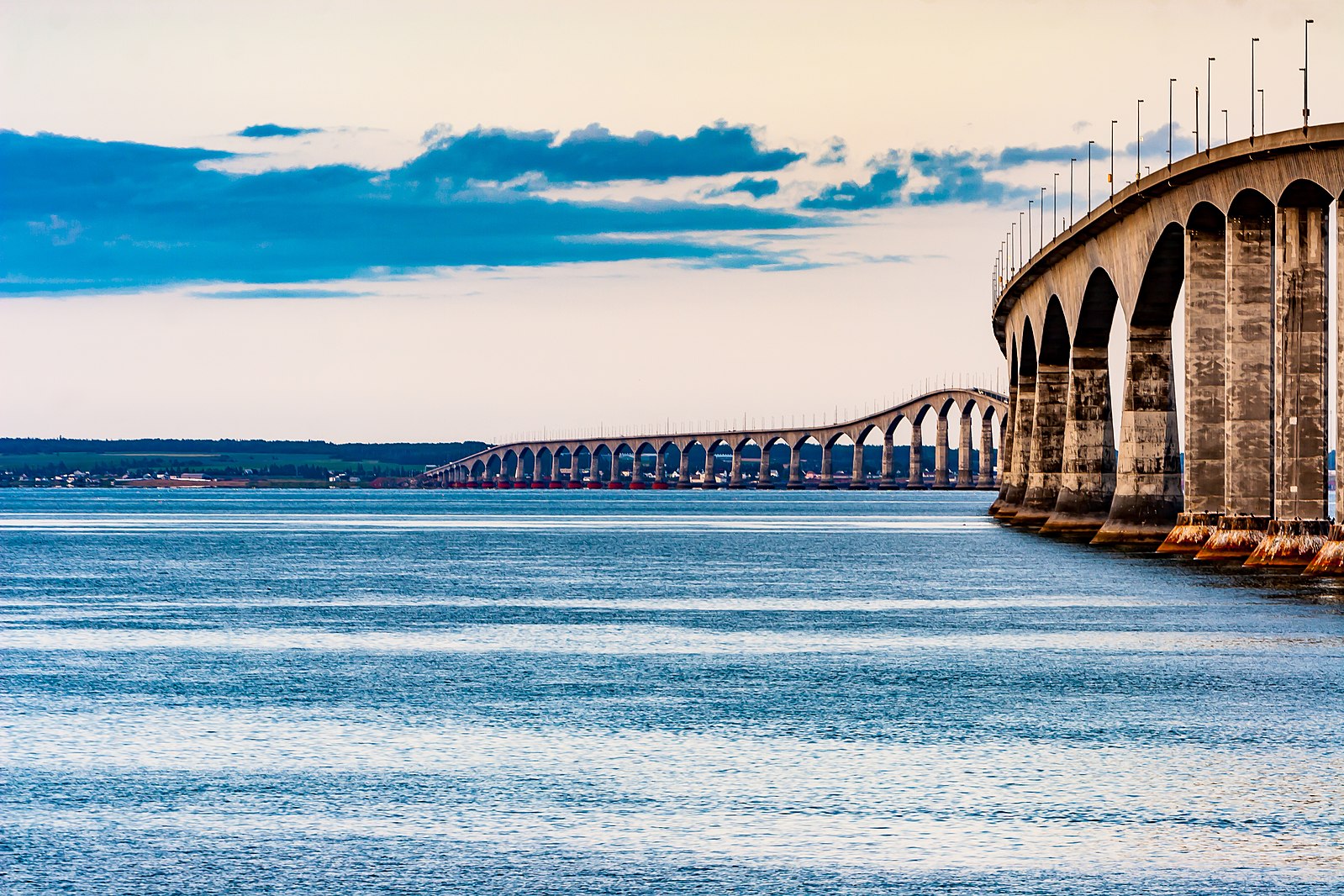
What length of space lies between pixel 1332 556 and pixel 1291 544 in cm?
420

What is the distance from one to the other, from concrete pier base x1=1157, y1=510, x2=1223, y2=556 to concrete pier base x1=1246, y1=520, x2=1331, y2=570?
806 centimetres

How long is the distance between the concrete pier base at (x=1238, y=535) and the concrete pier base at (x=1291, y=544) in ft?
7.85

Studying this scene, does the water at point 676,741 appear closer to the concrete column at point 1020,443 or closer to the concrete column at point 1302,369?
the concrete column at point 1302,369

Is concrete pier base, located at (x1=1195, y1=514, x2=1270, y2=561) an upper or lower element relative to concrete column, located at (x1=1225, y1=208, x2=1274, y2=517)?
lower

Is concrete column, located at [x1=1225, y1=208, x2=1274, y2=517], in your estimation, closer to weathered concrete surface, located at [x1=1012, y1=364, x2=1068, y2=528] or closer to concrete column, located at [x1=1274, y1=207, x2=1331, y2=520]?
concrete column, located at [x1=1274, y1=207, x2=1331, y2=520]

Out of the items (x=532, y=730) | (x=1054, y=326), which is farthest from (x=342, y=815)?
(x=1054, y=326)

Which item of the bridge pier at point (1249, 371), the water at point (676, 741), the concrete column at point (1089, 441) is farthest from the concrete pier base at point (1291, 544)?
the concrete column at point (1089, 441)

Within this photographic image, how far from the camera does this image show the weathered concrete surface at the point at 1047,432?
109312 millimetres

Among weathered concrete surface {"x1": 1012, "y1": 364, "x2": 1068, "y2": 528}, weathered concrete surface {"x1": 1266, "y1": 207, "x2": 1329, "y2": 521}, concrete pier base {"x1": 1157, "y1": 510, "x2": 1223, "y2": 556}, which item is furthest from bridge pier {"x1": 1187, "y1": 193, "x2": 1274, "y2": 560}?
weathered concrete surface {"x1": 1012, "y1": 364, "x2": 1068, "y2": 528}

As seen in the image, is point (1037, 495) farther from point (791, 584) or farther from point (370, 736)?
point (370, 736)

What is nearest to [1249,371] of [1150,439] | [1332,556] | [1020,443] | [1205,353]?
[1205,353]

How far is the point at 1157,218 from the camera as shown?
69812 millimetres

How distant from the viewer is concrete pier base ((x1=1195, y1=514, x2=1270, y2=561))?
2298 inches

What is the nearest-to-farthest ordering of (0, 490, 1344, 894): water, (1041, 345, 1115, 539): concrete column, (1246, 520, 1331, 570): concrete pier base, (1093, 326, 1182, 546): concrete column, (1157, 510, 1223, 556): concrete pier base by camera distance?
(0, 490, 1344, 894): water → (1246, 520, 1331, 570): concrete pier base → (1157, 510, 1223, 556): concrete pier base → (1093, 326, 1182, 546): concrete column → (1041, 345, 1115, 539): concrete column
